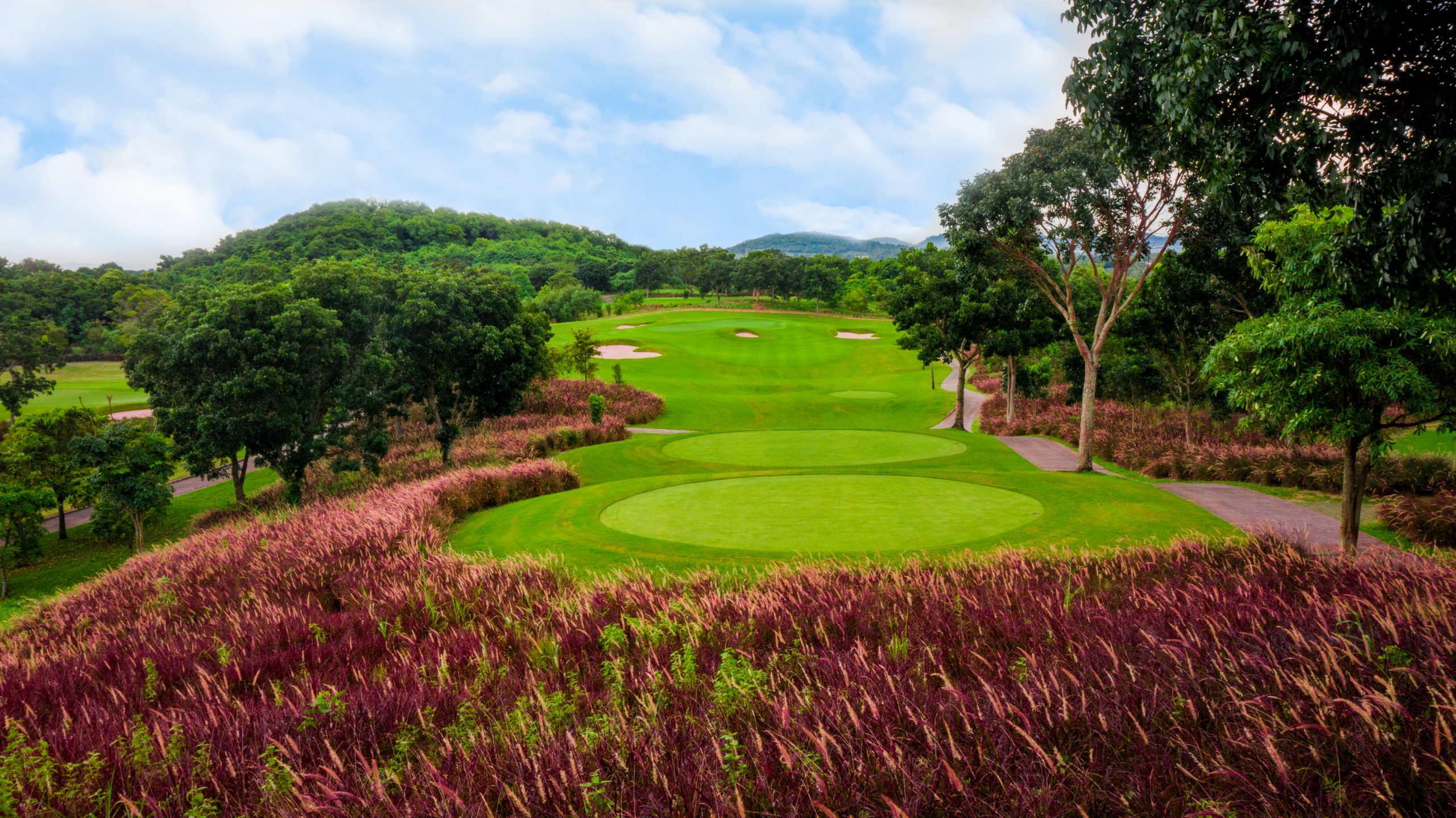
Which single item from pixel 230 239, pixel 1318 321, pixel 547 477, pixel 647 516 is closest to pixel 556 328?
pixel 547 477

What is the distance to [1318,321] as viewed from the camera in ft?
24.2

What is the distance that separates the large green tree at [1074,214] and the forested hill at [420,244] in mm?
93785

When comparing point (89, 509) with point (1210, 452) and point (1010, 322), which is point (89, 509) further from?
point (1210, 452)

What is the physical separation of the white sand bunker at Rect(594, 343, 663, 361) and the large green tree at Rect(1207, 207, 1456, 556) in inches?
1656

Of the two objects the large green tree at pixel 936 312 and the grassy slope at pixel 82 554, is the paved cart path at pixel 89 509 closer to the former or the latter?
the grassy slope at pixel 82 554

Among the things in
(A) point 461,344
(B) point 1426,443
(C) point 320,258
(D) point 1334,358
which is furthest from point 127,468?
(B) point 1426,443

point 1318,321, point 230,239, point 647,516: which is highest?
point 230,239

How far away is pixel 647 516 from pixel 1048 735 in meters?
7.29

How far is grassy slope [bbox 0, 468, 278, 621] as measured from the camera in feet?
55.4

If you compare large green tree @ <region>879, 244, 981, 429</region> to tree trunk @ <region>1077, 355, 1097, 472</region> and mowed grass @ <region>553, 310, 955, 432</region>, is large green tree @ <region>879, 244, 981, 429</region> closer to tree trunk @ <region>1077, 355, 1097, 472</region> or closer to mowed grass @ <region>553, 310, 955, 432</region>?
mowed grass @ <region>553, 310, 955, 432</region>

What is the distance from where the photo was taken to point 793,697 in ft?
12.1

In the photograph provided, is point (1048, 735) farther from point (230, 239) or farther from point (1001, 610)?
point (230, 239)

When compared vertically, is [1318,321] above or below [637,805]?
above

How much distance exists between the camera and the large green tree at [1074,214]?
51.3ft
